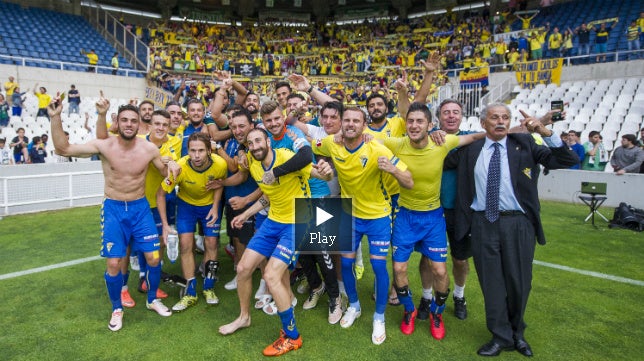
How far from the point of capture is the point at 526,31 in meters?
22.2

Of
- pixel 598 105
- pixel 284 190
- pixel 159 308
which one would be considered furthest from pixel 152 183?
pixel 598 105

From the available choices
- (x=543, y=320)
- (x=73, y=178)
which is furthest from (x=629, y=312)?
(x=73, y=178)

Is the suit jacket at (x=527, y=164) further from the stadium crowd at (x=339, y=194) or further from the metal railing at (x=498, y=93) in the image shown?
the metal railing at (x=498, y=93)

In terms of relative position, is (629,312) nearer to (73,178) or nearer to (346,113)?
(346,113)

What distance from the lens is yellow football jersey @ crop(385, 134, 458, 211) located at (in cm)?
409

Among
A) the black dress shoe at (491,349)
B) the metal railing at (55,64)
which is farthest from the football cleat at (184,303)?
the metal railing at (55,64)

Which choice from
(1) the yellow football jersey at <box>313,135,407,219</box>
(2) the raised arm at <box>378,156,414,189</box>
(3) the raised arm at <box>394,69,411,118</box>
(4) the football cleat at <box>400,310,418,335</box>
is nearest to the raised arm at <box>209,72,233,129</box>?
(1) the yellow football jersey at <box>313,135,407,219</box>

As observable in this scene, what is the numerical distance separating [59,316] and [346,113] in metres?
3.79

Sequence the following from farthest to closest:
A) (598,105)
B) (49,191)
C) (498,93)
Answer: (498,93) < (598,105) < (49,191)

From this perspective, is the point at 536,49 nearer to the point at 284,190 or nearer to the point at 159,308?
the point at 284,190

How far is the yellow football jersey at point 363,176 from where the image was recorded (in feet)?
13.4

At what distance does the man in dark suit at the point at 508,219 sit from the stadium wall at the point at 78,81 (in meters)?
20.2
